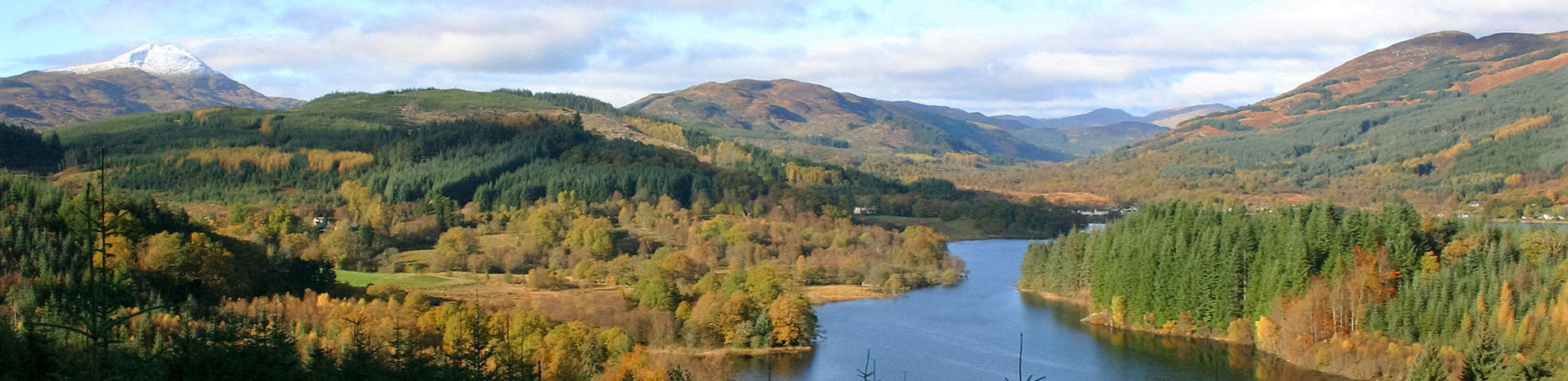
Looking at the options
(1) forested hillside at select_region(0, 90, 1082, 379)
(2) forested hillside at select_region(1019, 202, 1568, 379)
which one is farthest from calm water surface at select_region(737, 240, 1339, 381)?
(1) forested hillside at select_region(0, 90, 1082, 379)

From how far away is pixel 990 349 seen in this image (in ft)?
225

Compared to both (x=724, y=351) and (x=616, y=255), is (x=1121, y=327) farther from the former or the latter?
(x=616, y=255)

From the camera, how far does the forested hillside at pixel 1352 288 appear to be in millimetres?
56250

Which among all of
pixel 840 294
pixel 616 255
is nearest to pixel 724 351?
pixel 840 294

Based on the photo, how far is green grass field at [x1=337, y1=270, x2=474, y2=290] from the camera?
260 feet

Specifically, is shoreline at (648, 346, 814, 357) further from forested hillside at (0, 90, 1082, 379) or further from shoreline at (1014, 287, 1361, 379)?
shoreline at (1014, 287, 1361, 379)

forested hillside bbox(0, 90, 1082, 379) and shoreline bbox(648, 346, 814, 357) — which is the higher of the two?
forested hillside bbox(0, 90, 1082, 379)

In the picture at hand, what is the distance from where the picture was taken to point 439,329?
184 feet

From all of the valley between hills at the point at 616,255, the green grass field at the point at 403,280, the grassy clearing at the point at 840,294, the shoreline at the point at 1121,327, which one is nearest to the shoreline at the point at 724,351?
the valley between hills at the point at 616,255

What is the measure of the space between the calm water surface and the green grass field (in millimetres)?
21445

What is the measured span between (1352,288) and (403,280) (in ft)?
164

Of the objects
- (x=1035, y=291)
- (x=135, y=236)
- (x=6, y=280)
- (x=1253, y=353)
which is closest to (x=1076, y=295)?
(x=1035, y=291)

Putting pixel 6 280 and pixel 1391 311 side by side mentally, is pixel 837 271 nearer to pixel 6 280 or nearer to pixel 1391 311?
pixel 1391 311

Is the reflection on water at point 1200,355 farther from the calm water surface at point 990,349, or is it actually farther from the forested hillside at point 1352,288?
the forested hillside at point 1352,288
